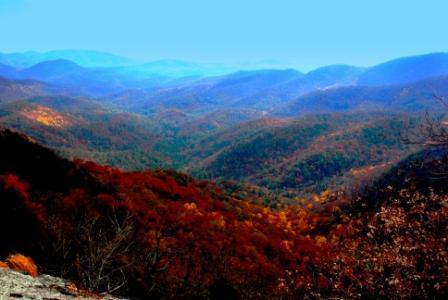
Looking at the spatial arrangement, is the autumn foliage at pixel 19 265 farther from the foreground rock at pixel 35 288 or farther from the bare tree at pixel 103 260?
the bare tree at pixel 103 260

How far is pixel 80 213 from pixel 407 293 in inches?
1631

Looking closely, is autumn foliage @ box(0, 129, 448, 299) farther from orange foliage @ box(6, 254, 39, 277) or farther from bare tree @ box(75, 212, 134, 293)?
orange foliage @ box(6, 254, 39, 277)

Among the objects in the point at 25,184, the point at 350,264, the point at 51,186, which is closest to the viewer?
the point at 350,264

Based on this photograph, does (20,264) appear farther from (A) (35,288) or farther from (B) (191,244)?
(B) (191,244)

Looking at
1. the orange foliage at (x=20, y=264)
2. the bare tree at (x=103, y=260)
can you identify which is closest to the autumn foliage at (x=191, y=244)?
the bare tree at (x=103, y=260)

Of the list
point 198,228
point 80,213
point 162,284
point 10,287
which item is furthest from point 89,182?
point 10,287

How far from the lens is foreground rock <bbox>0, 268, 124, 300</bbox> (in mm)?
20641

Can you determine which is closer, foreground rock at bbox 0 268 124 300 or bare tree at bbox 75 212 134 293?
foreground rock at bbox 0 268 124 300

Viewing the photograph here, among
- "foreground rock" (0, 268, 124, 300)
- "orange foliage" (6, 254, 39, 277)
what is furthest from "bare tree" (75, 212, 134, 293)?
"orange foliage" (6, 254, 39, 277)

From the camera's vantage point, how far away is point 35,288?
22.1 meters

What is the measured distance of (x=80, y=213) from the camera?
5431 centimetres

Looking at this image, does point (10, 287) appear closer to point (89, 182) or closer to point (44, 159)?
point (44, 159)

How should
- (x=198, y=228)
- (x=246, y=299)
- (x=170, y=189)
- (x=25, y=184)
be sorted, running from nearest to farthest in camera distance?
(x=246, y=299), (x=25, y=184), (x=198, y=228), (x=170, y=189)

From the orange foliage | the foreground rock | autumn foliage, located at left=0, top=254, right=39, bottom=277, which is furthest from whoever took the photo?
the orange foliage
